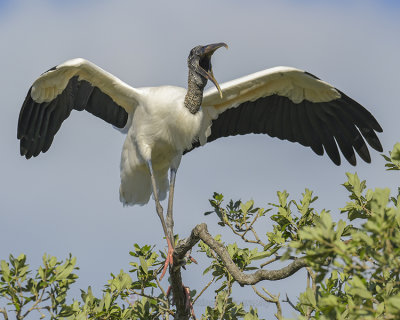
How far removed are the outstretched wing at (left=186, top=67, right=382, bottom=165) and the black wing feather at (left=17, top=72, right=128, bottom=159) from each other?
1.06 m

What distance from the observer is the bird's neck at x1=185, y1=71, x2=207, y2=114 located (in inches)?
278

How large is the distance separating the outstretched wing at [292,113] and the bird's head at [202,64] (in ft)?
0.58

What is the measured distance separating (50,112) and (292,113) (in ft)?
8.02

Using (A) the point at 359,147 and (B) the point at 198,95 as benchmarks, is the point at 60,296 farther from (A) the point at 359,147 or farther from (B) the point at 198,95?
(A) the point at 359,147

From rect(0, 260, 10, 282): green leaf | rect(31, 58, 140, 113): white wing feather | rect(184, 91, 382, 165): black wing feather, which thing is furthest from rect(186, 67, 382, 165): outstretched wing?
rect(0, 260, 10, 282): green leaf

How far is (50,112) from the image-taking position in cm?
729

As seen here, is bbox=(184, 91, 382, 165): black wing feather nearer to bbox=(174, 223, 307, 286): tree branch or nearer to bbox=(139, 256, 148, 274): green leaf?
bbox=(174, 223, 307, 286): tree branch

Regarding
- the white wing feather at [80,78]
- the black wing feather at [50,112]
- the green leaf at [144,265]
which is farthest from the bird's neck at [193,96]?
the green leaf at [144,265]

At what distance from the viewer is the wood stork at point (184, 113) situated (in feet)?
23.1

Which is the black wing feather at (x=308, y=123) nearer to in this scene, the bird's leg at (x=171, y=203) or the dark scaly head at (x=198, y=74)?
the bird's leg at (x=171, y=203)

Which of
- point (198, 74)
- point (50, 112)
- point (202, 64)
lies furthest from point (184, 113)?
point (50, 112)

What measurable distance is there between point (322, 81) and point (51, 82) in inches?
102

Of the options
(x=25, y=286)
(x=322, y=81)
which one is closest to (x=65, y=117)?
(x=322, y=81)

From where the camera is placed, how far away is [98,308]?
16.6ft
